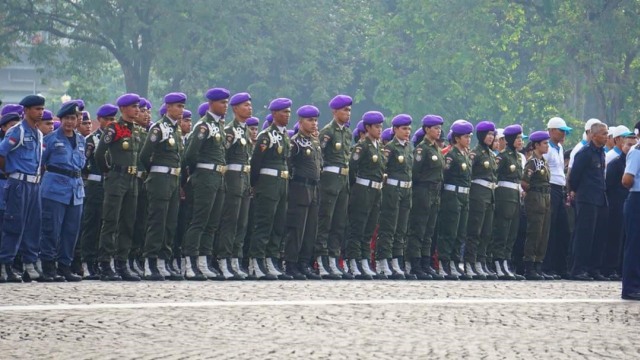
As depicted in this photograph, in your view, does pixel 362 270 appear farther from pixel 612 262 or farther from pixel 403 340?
pixel 403 340

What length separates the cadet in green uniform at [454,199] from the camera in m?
17.7

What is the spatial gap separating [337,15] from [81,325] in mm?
48903

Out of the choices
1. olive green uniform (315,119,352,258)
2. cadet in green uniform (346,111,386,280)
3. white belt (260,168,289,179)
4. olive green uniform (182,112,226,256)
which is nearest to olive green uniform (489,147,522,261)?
cadet in green uniform (346,111,386,280)

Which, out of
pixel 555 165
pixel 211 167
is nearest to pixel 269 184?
pixel 211 167

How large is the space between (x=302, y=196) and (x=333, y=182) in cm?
47

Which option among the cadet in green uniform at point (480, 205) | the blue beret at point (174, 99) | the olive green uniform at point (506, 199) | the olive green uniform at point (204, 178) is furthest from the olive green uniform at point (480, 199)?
the blue beret at point (174, 99)

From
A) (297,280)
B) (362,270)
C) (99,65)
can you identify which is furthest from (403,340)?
(99,65)

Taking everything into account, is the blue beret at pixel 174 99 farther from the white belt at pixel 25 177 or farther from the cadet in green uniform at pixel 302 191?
the white belt at pixel 25 177

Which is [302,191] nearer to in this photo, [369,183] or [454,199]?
[369,183]

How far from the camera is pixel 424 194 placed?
57.5ft

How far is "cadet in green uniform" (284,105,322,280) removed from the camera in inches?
645

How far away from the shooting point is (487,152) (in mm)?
18031

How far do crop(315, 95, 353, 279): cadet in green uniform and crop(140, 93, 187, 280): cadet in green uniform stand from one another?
6.12 feet

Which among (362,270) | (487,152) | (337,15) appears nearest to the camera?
(362,270)
